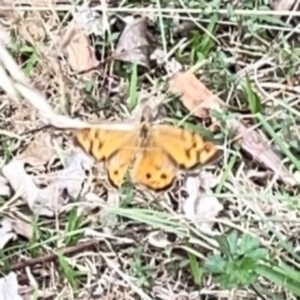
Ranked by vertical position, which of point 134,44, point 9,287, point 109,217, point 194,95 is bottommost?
point 9,287

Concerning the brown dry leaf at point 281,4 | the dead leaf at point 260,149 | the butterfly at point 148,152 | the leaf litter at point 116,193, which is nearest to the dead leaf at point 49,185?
the leaf litter at point 116,193

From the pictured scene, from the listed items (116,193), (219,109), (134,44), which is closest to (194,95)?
(219,109)

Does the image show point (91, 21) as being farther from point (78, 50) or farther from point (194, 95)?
point (194, 95)

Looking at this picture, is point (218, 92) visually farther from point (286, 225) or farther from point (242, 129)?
point (286, 225)

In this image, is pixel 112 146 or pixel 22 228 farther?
pixel 22 228

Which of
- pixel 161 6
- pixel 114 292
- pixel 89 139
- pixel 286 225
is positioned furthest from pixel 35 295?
pixel 161 6

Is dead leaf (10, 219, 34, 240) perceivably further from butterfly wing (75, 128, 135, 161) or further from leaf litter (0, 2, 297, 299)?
butterfly wing (75, 128, 135, 161)
